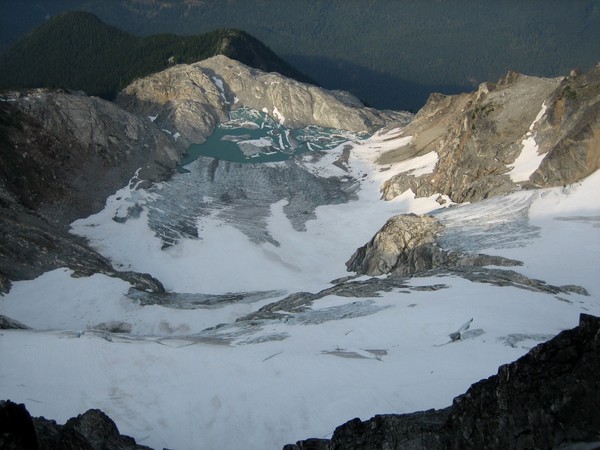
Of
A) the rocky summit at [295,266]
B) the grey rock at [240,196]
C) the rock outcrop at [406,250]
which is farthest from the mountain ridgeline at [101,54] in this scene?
the rock outcrop at [406,250]

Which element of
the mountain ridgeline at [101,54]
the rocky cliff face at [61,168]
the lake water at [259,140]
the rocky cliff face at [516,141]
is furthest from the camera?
the mountain ridgeline at [101,54]

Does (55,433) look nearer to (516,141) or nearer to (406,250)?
(406,250)

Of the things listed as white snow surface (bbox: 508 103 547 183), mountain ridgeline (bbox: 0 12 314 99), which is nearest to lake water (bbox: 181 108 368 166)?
mountain ridgeline (bbox: 0 12 314 99)

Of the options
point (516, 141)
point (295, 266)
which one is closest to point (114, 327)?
point (295, 266)

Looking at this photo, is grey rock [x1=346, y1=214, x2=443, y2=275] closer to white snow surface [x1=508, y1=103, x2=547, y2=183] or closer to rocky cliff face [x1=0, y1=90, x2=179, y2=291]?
white snow surface [x1=508, y1=103, x2=547, y2=183]

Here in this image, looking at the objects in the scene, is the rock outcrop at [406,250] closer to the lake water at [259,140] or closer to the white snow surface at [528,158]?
the white snow surface at [528,158]

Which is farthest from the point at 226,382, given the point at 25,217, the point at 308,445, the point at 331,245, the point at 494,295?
the point at 331,245

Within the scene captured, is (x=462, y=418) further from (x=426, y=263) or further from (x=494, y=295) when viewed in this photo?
(x=426, y=263)
